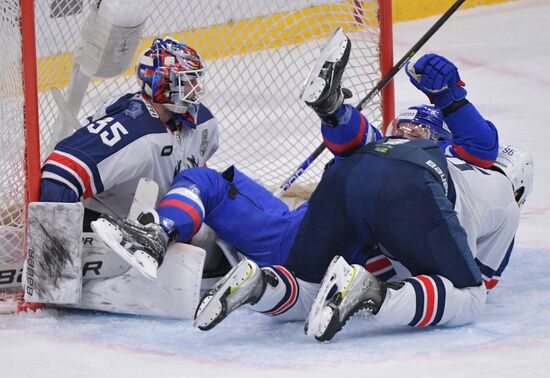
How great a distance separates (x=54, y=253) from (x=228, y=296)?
55cm

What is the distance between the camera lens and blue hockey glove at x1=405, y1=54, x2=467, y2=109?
123 inches

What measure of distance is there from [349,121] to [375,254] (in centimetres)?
40

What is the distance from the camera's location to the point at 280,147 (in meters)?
4.45

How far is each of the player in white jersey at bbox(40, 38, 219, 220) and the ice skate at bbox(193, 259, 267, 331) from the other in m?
0.57

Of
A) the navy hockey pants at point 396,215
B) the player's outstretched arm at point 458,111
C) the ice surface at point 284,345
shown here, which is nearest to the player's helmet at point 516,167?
the player's outstretched arm at point 458,111

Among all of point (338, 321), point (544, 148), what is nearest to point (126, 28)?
point (338, 321)

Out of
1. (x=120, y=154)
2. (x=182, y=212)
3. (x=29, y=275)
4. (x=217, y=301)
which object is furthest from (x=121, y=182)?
(x=217, y=301)

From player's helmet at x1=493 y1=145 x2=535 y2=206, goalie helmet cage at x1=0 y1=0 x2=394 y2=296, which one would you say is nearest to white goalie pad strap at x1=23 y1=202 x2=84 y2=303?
goalie helmet cage at x1=0 y1=0 x2=394 y2=296

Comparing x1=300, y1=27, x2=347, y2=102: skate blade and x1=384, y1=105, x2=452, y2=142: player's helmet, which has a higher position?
x1=300, y1=27, x2=347, y2=102: skate blade

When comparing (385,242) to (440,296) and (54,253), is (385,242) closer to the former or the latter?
(440,296)

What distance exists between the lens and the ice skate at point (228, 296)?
2.77m

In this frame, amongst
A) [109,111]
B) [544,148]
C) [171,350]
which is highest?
[109,111]

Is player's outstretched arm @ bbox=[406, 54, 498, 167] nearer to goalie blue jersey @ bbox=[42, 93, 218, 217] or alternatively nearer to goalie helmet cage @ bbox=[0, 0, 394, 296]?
goalie blue jersey @ bbox=[42, 93, 218, 217]

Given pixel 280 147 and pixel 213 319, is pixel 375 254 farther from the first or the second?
pixel 280 147
